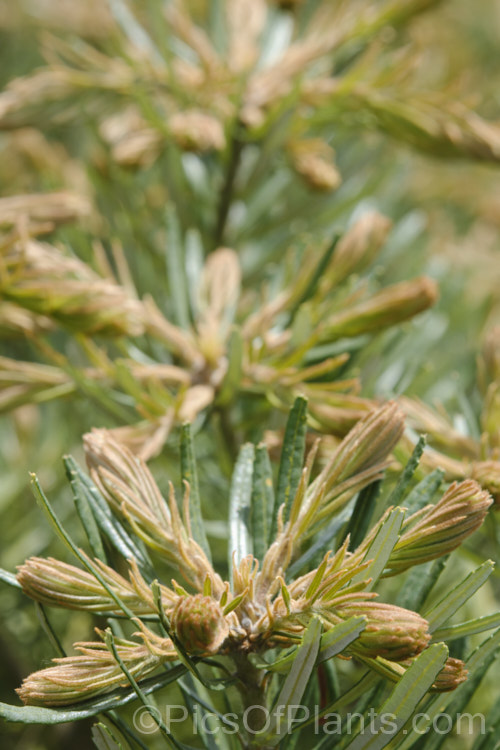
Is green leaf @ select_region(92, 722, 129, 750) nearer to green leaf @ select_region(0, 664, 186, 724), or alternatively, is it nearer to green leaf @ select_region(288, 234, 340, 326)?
green leaf @ select_region(0, 664, 186, 724)

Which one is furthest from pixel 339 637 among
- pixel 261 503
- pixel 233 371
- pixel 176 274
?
pixel 176 274

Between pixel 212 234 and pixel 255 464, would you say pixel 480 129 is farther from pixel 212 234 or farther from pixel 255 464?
pixel 255 464

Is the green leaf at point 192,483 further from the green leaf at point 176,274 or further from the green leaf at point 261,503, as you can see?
the green leaf at point 176,274

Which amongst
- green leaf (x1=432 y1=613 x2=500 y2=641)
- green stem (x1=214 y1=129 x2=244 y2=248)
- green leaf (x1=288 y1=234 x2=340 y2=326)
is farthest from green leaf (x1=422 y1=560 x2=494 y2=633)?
green stem (x1=214 y1=129 x2=244 y2=248)

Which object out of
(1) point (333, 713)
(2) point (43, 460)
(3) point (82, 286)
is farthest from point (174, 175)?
(1) point (333, 713)

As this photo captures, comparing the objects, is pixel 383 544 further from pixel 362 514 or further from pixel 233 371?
pixel 233 371

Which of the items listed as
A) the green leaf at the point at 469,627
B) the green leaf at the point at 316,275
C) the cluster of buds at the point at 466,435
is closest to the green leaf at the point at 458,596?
the green leaf at the point at 469,627
